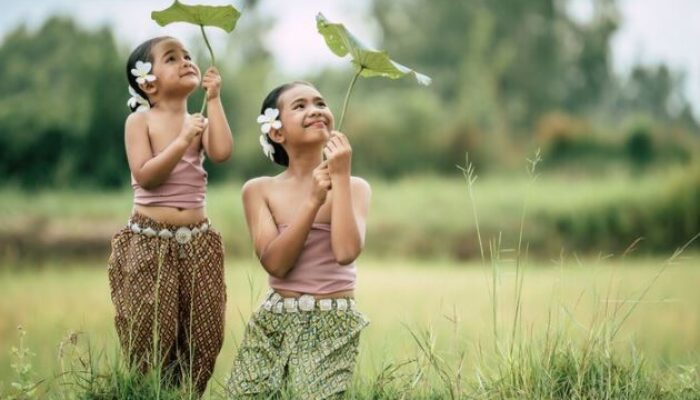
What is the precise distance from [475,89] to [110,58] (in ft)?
24.9

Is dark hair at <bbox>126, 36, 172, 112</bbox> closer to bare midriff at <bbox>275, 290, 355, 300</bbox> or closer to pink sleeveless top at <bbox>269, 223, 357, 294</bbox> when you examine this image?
pink sleeveless top at <bbox>269, 223, 357, 294</bbox>

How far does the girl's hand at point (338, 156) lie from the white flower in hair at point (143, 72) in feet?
2.60

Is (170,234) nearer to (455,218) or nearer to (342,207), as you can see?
(342,207)

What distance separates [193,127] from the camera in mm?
3145

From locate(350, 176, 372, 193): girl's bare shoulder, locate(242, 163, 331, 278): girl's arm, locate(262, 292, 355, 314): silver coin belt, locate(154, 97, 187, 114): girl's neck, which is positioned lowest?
locate(262, 292, 355, 314): silver coin belt

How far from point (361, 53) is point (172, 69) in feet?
2.44

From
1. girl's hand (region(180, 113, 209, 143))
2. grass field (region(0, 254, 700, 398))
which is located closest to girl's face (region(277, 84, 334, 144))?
girl's hand (region(180, 113, 209, 143))

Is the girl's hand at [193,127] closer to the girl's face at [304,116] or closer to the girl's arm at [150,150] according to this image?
the girl's arm at [150,150]

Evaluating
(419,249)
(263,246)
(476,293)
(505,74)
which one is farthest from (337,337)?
(505,74)

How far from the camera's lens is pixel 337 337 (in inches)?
121

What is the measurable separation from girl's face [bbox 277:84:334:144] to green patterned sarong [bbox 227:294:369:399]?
1.96 ft

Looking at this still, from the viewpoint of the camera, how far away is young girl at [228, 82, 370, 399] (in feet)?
9.80

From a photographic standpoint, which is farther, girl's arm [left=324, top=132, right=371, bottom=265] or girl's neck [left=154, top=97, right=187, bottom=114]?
girl's neck [left=154, top=97, right=187, bottom=114]

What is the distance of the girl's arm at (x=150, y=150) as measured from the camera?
3.13m
